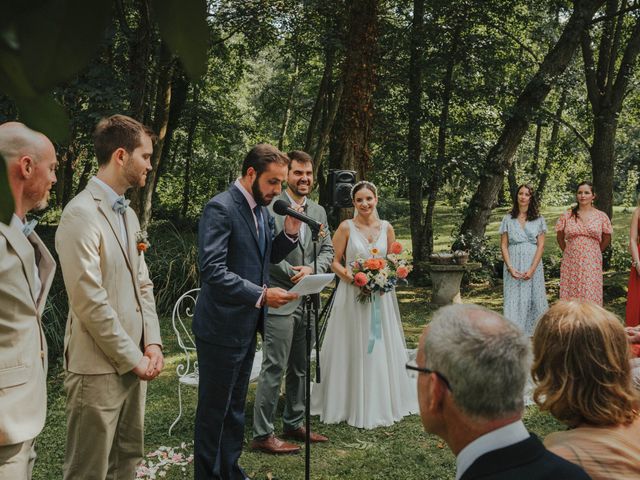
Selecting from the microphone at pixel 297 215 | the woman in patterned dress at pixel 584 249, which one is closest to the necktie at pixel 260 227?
the microphone at pixel 297 215

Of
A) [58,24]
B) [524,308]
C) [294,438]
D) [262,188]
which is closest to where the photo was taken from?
[58,24]

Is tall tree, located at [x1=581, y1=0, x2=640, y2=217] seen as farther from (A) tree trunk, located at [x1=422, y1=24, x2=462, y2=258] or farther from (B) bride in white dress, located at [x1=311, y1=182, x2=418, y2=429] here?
(B) bride in white dress, located at [x1=311, y1=182, x2=418, y2=429]

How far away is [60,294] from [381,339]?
14.7 feet

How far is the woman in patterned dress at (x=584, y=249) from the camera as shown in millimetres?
7117

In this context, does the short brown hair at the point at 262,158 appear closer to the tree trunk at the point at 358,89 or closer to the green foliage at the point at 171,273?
the tree trunk at the point at 358,89

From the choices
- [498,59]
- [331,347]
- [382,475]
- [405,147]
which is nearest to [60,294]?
[331,347]

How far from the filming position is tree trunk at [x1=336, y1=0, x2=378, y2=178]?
710cm

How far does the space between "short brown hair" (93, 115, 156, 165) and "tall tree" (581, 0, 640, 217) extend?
1075cm

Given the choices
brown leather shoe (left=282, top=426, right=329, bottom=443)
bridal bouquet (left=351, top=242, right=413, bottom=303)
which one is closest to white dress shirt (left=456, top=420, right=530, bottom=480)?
brown leather shoe (left=282, top=426, right=329, bottom=443)

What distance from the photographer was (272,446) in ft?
14.0

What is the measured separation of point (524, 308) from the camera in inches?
281

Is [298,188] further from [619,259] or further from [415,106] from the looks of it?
[619,259]

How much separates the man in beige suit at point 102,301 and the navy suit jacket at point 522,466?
1.67 meters

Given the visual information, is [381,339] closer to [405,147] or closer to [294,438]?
[294,438]
